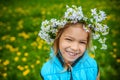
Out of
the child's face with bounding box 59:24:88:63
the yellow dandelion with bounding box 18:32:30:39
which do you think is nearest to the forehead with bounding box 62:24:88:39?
the child's face with bounding box 59:24:88:63

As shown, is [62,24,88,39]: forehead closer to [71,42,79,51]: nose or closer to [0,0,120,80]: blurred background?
[71,42,79,51]: nose

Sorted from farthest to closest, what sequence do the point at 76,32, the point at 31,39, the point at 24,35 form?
the point at 24,35 < the point at 31,39 < the point at 76,32

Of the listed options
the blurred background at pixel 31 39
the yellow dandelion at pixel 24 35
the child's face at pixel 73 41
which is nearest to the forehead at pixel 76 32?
the child's face at pixel 73 41

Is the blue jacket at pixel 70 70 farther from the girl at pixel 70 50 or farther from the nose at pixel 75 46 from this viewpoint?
the nose at pixel 75 46

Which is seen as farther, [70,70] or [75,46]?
[70,70]

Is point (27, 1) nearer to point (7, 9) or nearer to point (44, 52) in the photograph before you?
point (7, 9)

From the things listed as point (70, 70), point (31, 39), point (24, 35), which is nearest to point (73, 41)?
point (70, 70)

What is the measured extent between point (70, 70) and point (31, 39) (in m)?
2.11

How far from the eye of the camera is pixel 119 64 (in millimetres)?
4422

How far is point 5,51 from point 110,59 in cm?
129

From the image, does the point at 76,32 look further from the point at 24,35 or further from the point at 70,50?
the point at 24,35

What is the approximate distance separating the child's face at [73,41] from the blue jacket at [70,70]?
0.11 m

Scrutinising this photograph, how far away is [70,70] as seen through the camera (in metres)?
3.00

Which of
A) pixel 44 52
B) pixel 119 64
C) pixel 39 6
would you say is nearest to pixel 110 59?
pixel 119 64
